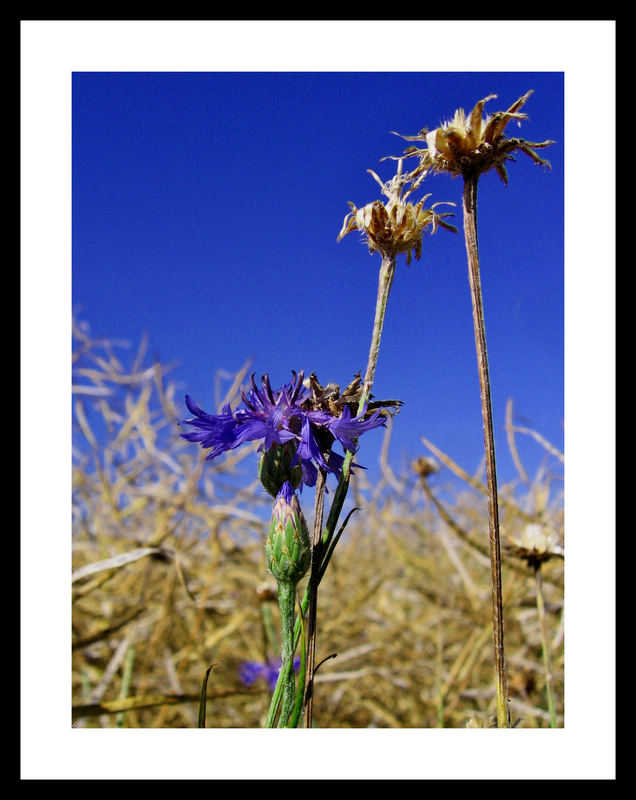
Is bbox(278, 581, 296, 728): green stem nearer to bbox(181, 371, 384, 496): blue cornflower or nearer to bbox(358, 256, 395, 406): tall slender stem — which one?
bbox(181, 371, 384, 496): blue cornflower

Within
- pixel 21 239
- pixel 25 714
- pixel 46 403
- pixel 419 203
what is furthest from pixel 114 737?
pixel 419 203

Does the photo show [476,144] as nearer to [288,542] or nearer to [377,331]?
[377,331]

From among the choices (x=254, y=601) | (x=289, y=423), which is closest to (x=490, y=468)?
(x=289, y=423)

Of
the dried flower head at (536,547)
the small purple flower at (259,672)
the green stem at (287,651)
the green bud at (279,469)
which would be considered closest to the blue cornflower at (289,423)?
the green bud at (279,469)

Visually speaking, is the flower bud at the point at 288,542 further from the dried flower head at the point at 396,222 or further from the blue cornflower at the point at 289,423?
the dried flower head at the point at 396,222

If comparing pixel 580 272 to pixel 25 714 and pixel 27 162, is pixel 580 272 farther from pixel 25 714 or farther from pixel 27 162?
pixel 25 714

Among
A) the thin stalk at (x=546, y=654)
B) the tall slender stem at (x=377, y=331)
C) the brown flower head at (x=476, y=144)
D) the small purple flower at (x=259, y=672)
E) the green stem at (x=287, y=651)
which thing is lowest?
the small purple flower at (x=259, y=672)
